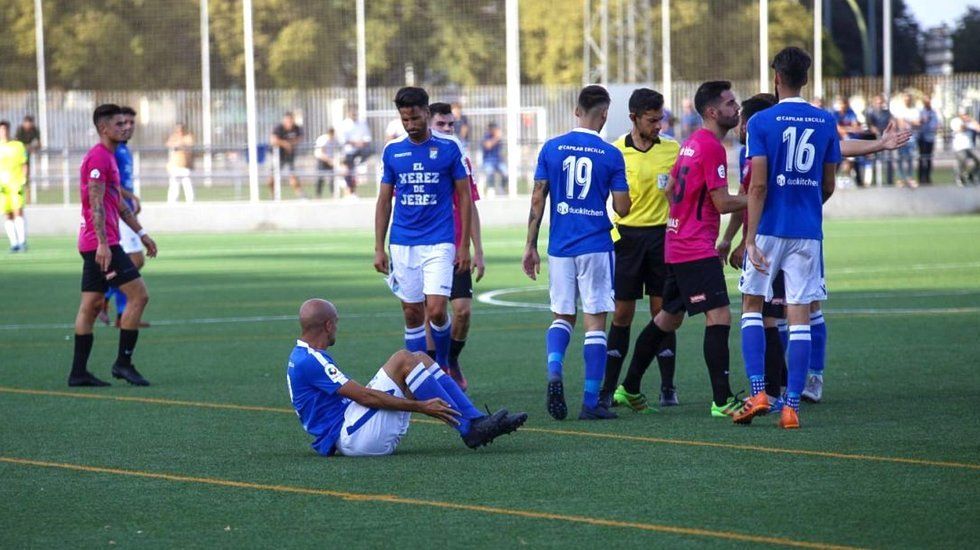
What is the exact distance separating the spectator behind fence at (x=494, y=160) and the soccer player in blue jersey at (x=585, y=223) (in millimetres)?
28283

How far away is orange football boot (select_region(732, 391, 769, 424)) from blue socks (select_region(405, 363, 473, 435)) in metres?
1.78

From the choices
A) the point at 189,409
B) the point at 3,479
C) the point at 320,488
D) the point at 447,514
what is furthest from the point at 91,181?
the point at 447,514

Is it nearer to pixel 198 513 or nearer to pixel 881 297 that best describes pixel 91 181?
pixel 198 513

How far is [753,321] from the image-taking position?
10.1m

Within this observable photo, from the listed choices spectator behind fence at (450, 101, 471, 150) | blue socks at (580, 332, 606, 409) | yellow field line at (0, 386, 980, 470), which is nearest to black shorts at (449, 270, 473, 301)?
yellow field line at (0, 386, 980, 470)

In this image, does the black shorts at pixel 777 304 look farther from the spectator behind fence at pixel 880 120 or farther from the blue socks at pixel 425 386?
the spectator behind fence at pixel 880 120

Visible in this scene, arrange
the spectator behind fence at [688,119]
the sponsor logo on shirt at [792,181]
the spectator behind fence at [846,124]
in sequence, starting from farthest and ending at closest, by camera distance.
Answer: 1. the spectator behind fence at [688,119]
2. the spectator behind fence at [846,124]
3. the sponsor logo on shirt at [792,181]

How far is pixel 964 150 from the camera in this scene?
127 ft

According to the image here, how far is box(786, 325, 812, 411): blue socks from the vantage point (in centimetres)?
986

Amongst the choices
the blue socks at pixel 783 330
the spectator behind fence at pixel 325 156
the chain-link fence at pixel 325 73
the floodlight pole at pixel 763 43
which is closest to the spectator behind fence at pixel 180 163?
the chain-link fence at pixel 325 73

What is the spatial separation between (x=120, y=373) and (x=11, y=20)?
3936 cm

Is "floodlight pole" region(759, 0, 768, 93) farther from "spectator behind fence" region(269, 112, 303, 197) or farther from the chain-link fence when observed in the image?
"spectator behind fence" region(269, 112, 303, 197)

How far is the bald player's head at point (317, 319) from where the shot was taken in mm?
8906

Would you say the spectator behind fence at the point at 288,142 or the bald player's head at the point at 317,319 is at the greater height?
the spectator behind fence at the point at 288,142
